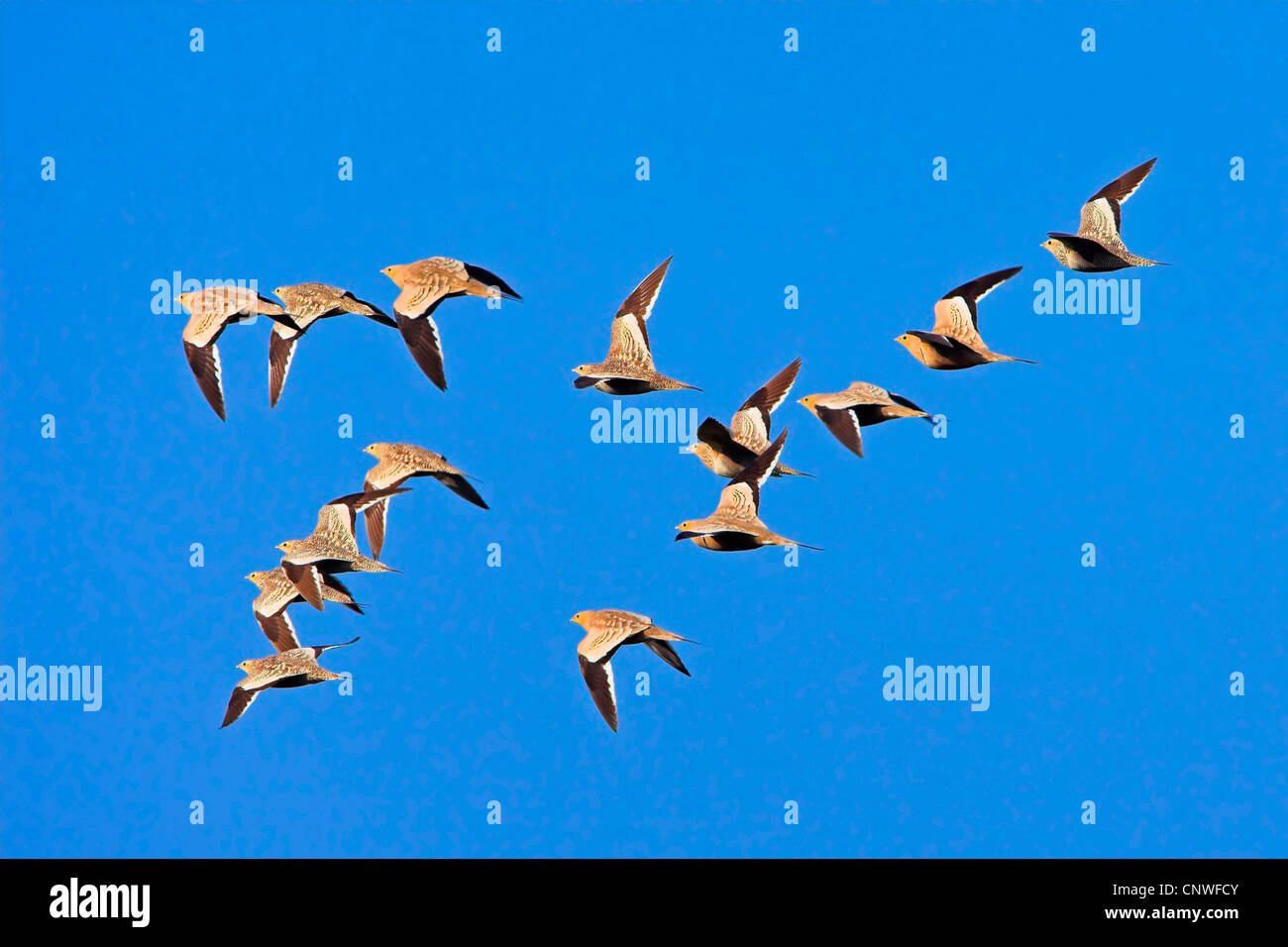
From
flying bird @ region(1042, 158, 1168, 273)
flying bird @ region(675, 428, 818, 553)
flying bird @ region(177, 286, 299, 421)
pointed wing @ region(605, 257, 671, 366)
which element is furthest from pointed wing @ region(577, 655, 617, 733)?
flying bird @ region(1042, 158, 1168, 273)

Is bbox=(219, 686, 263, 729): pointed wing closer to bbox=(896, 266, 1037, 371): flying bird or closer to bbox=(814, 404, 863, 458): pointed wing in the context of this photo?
bbox=(814, 404, 863, 458): pointed wing

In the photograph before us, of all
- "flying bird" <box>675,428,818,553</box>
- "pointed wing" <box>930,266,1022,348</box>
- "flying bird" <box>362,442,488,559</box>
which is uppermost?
"pointed wing" <box>930,266,1022,348</box>

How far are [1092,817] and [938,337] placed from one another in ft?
23.6

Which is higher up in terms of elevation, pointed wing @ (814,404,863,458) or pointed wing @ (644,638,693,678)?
pointed wing @ (814,404,863,458)

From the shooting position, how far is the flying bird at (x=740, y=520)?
15570 millimetres

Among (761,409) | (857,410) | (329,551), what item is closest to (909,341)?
(857,410)

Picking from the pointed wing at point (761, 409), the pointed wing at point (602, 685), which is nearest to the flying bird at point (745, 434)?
the pointed wing at point (761, 409)

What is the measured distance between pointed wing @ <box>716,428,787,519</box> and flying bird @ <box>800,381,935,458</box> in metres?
0.92

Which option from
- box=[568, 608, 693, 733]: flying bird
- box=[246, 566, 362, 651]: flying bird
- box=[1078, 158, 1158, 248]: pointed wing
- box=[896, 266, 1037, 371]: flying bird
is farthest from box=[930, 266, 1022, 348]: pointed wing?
box=[246, 566, 362, 651]: flying bird

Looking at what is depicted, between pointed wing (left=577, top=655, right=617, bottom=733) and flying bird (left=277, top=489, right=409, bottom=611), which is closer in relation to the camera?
pointed wing (left=577, top=655, right=617, bottom=733)

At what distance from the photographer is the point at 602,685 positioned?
15539 mm

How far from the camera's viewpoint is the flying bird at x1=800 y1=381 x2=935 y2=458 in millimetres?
16531

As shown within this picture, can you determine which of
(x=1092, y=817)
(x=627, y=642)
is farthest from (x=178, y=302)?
(x=1092, y=817)

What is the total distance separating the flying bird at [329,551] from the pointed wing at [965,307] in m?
5.89
